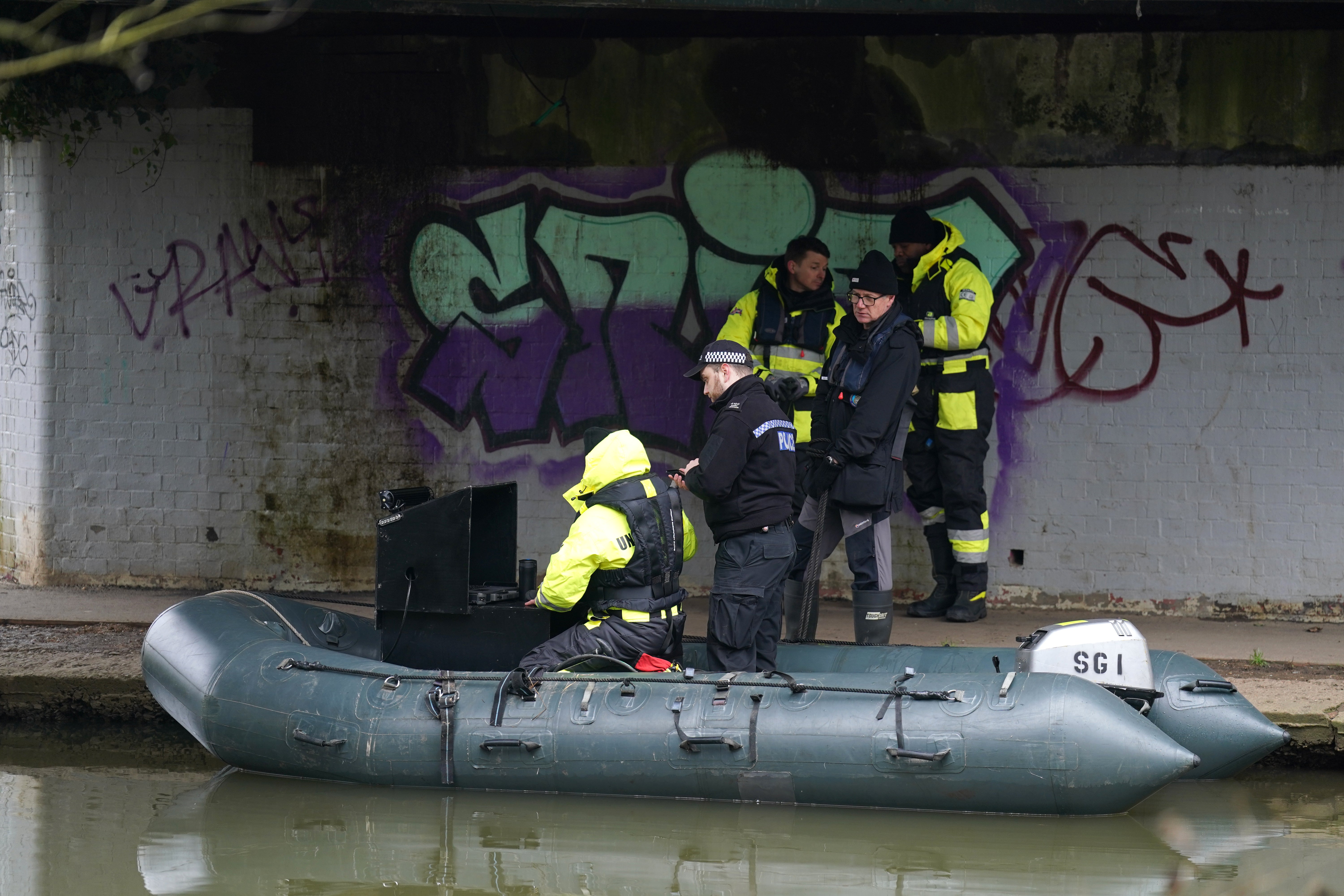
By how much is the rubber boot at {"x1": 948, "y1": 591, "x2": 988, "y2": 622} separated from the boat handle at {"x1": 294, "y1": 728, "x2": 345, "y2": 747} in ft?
11.8

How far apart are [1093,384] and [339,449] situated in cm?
452

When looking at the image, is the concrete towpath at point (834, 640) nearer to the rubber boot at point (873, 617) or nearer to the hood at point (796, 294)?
the rubber boot at point (873, 617)

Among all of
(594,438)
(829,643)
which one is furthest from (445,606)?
(829,643)

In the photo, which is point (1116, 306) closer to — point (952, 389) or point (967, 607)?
point (952, 389)

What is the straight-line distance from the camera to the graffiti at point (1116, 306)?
26.4 ft

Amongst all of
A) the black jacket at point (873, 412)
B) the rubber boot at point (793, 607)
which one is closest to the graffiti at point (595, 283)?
the black jacket at point (873, 412)

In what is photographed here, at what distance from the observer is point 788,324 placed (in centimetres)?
775

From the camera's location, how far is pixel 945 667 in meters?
6.23

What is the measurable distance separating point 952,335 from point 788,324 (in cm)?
89

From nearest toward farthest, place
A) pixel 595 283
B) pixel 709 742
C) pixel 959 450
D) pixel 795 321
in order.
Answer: pixel 709 742 → pixel 795 321 → pixel 959 450 → pixel 595 283

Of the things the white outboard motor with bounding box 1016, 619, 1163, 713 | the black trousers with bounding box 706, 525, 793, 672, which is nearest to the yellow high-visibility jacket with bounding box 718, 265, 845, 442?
the black trousers with bounding box 706, 525, 793, 672

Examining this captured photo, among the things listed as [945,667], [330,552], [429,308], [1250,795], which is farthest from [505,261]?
[1250,795]

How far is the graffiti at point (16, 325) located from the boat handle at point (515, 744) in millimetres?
4879

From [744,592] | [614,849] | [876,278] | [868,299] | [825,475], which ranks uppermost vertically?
[876,278]
